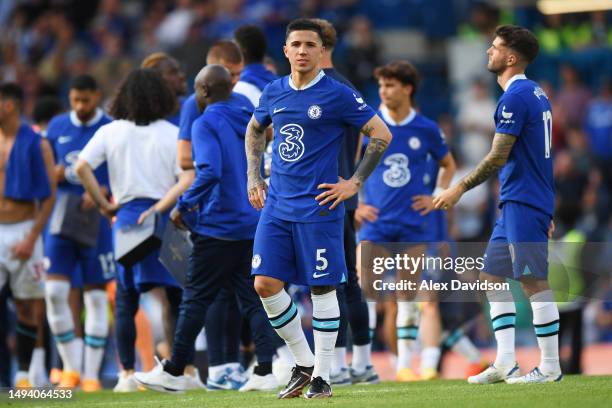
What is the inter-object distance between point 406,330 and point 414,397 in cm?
309

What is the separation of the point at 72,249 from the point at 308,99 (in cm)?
438

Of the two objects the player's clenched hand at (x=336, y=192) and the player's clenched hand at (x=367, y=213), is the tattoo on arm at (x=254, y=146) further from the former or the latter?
the player's clenched hand at (x=367, y=213)

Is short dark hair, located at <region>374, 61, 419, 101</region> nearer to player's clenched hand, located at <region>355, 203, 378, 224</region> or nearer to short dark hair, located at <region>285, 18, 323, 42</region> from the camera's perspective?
player's clenched hand, located at <region>355, 203, 378, 224</region>

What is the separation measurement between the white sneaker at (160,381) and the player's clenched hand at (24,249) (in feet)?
7.90

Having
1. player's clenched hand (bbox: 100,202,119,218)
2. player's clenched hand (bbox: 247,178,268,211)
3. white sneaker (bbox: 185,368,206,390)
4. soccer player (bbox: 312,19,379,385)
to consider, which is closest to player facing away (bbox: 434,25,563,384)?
player's clenched hand (bbox: 247,178,268,211)

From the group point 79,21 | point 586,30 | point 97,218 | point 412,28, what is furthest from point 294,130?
point 79,21

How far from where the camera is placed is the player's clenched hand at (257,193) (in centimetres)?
892

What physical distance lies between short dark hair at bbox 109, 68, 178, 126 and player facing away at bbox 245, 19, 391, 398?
2553 mm

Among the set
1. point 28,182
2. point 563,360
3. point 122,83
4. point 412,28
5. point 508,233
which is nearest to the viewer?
point 508,233

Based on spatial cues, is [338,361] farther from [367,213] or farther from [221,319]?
[367,213]

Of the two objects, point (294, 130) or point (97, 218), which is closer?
point (294, 130)

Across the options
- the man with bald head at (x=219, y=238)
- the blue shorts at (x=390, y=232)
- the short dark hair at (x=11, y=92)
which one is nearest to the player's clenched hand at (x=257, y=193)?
the man with bald head at (x=219, y=238)

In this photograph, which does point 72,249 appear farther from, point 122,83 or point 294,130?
point 294,130

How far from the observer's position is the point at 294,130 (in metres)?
8.73
